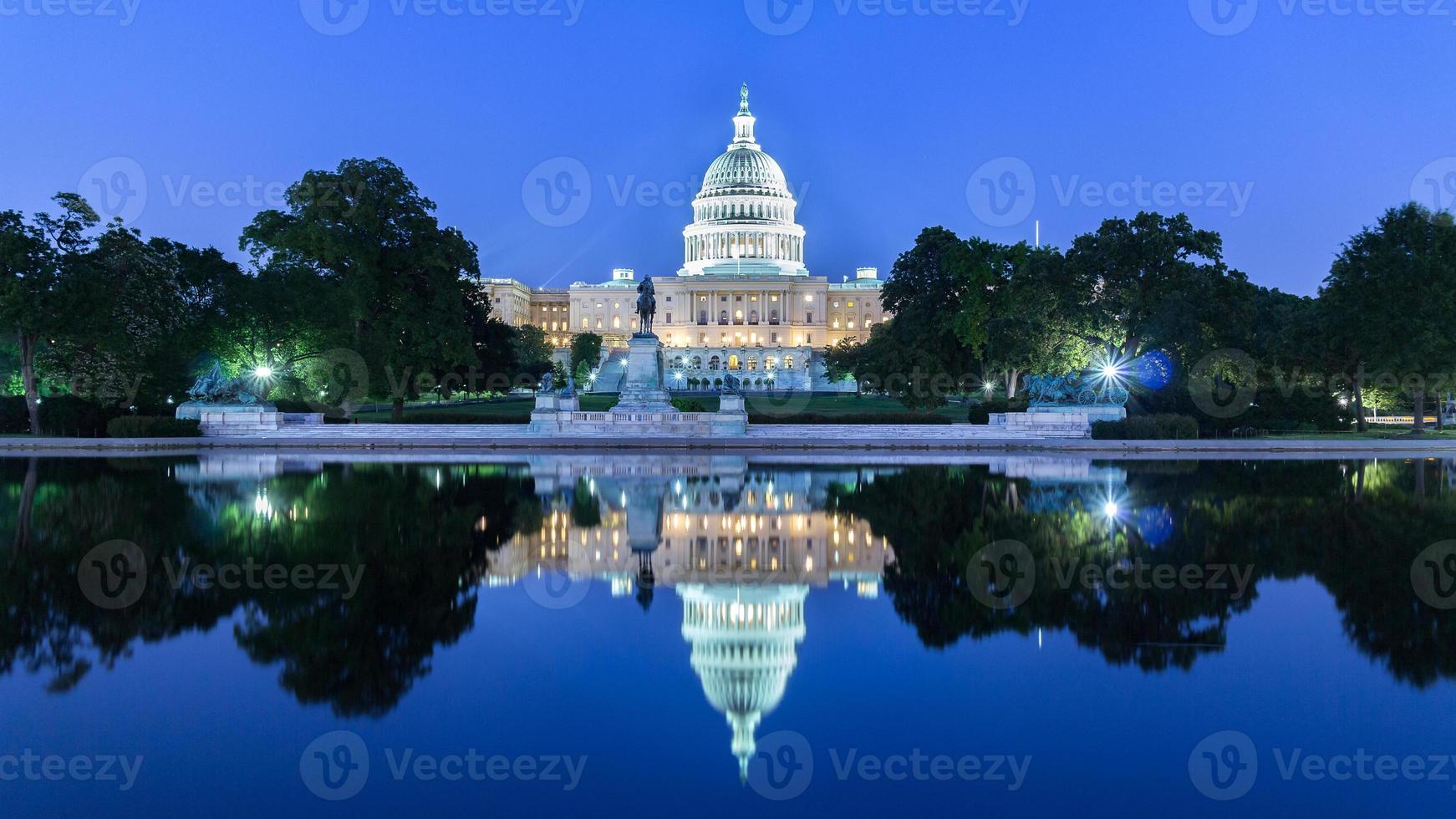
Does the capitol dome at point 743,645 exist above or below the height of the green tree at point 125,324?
below

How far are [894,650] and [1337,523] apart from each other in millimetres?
10599

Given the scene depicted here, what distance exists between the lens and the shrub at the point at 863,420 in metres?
42.8

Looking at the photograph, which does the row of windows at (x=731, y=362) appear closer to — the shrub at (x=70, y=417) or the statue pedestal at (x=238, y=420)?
the statue pedestal at (x=238, y=420)

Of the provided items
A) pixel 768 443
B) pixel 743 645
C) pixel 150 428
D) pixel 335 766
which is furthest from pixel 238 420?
pixel 335 766

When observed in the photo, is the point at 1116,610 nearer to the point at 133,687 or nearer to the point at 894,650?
the point at 894,650

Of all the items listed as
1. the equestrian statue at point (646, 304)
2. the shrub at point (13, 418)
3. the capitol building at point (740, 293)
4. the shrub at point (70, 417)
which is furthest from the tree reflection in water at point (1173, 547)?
the capitol building at point (740, 293)

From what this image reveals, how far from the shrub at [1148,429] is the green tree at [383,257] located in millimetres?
25235

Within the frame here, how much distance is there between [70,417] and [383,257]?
43.3ft

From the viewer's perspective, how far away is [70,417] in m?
41.6

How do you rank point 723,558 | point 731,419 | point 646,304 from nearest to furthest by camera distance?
point 723,558 → point 731,419 → point 646,304

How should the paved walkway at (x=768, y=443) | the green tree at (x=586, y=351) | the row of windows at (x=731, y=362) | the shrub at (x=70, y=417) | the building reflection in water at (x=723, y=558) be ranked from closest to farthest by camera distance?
the building reflection in water at (x=723, y=558)
the paved walkway at (x=768, y=443)
the shrub at (x=70, y=417)
the green tree at (x=586, y=351)
the row of windows at (x=731, y=362)

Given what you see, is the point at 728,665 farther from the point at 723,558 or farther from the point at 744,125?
the point at 744,125

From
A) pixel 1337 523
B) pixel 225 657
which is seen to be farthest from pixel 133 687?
pixel 1337 523

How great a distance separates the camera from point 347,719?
736 centimetres
